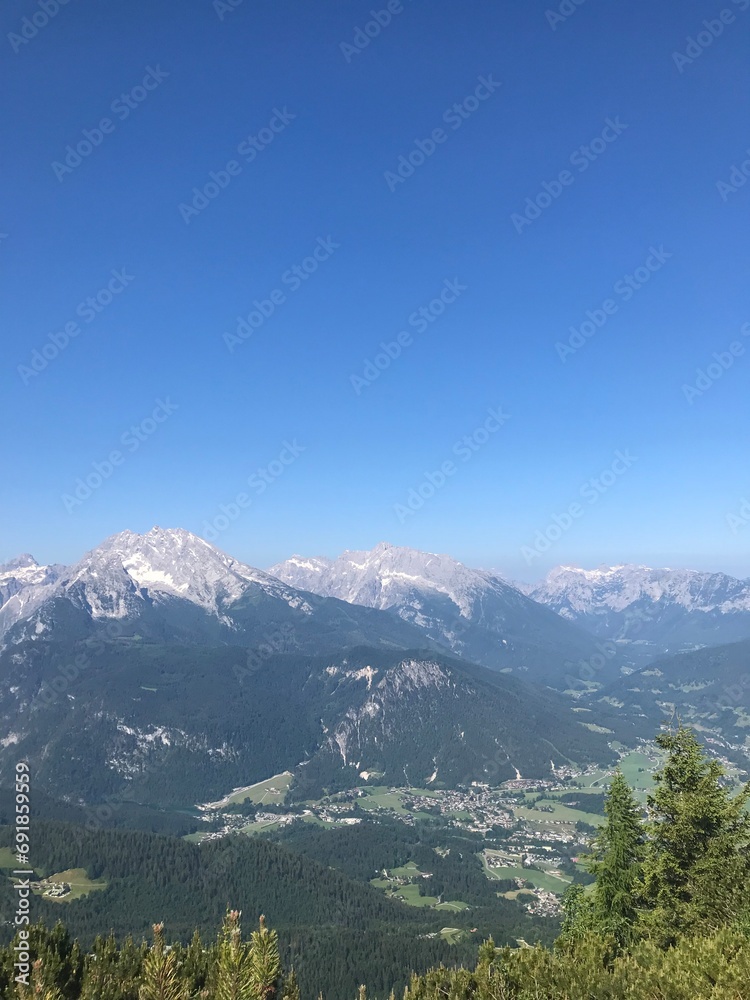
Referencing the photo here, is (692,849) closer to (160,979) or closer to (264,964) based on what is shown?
(264,964)

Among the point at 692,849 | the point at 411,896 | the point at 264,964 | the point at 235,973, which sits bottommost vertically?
the point at 411,896

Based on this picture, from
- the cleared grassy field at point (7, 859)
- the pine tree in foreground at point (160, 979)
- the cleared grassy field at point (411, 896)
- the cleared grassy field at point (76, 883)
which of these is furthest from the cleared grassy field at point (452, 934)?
the pine tree in foreground at point (160, 979)

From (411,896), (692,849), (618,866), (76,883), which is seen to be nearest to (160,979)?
(692,849)

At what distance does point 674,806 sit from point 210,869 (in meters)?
184

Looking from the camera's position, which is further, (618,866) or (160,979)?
(618,866)

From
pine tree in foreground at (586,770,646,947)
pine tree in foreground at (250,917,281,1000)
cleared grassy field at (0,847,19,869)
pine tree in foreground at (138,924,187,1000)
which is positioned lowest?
cleared grassy field at (0,847,19,869)

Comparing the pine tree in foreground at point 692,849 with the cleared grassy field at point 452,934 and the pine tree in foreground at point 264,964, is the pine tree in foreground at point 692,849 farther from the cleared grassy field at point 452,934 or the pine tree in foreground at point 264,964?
the cleared grassy field at point 452,934

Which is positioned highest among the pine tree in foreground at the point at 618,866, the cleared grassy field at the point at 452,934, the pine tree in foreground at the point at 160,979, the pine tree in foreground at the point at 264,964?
the pine tree in foreground at the point at 160,979

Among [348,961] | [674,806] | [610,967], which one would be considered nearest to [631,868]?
[674,806]

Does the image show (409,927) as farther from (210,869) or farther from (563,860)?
(563,860)

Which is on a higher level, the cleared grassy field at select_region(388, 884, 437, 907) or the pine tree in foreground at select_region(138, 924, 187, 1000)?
the pine tree in foreground at select_region(138, 924, 187, 1000)

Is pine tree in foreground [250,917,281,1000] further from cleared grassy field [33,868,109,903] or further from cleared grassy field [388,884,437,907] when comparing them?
cleared grassy field [388,884,437,907]

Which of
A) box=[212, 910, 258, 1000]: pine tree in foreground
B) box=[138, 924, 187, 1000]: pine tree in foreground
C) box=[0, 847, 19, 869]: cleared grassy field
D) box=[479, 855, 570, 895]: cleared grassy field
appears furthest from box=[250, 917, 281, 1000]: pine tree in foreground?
box=[479, 855, 570, 895]: cleared grassy field

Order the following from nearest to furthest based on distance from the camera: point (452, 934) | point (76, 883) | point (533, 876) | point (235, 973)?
point (235, 973) → point (452, 934) → point (76, 883) → point (533, 876)
